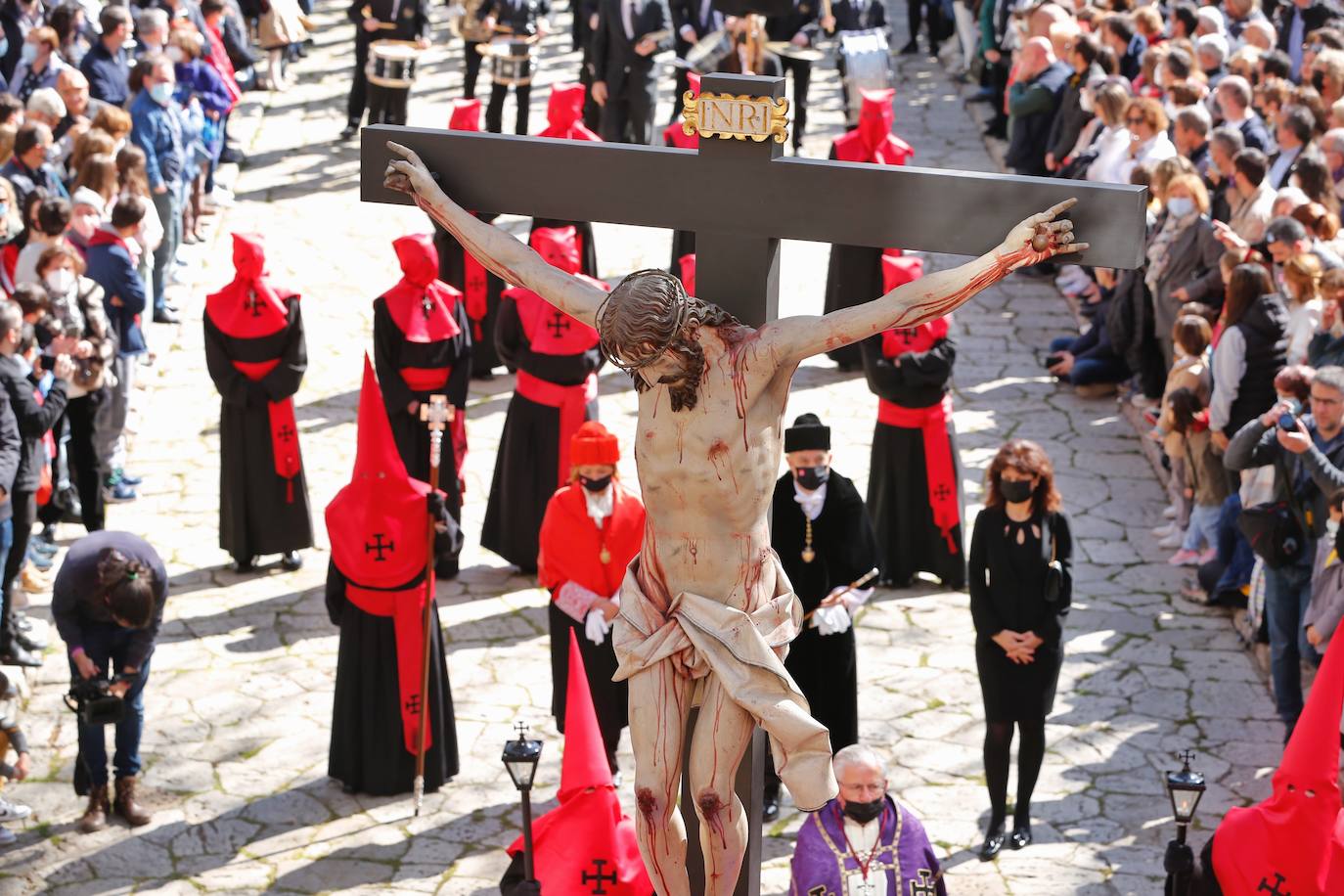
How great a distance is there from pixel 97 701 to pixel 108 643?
0.86 ft

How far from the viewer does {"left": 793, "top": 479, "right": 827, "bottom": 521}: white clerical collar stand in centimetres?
896

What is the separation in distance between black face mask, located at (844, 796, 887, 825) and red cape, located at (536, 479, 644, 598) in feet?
7.05

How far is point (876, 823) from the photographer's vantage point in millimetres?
7316

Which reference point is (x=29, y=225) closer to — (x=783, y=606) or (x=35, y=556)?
(x=35, y=556)

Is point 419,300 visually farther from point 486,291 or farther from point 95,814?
point 95,814

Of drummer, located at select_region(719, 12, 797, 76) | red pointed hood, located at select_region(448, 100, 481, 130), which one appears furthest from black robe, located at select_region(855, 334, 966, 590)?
red pointed hood, located at select_region(448, 100, 481, 130)

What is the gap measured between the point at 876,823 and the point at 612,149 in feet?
10.2

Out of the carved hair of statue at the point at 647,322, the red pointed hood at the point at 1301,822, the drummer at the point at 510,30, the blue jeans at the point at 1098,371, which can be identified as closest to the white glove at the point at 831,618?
the red pointed hood at the point at 1301,822

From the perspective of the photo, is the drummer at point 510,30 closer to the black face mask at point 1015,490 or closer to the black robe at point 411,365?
the black robe at point 411,365

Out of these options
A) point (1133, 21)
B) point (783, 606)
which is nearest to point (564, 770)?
point (783, 606)

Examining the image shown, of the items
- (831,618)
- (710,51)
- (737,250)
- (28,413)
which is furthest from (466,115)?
(737,250)

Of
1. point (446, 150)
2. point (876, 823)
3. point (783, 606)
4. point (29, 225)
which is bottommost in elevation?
point (876, 823)

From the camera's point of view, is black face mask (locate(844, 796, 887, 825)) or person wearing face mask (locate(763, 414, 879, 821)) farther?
person wearing face mask (locate(763, 414, 879, 821))

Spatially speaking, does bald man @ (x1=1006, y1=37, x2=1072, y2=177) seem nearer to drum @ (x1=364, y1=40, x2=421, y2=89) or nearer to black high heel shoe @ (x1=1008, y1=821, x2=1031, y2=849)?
drum @ (x1=364, y1=40, x2=421, y2=89)
